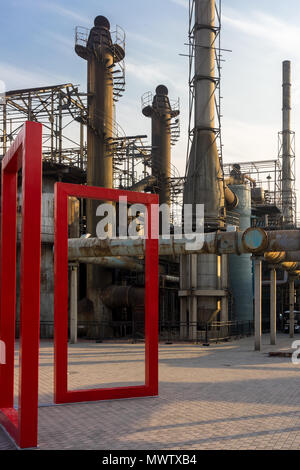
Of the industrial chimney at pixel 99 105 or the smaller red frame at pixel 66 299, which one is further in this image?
the industrial chimney at pixel 99 105

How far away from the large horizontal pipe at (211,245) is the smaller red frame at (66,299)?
7.64 meters

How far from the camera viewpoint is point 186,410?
9.24 meters

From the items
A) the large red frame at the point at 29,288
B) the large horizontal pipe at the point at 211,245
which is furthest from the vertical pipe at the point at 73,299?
the large red frame at the point at 29,288

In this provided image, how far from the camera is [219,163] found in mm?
25891

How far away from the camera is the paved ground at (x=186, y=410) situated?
725 centimetres

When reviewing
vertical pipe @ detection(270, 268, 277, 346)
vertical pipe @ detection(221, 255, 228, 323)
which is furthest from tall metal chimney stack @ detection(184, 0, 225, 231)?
vertical pipe @ detection(270, 268, 277, 346)

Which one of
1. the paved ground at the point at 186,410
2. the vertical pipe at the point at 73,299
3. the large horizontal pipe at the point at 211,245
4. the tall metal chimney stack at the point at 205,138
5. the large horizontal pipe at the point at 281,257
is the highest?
the tall metal chimney stack at the point at 205,138

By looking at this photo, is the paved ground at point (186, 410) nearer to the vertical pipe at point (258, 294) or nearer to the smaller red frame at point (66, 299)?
the smaller red frame at point (66, 299)

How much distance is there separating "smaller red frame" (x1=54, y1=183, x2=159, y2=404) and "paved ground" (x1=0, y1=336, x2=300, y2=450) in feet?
0.95

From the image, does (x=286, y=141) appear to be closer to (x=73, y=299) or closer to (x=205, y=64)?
(x=205, y=64)

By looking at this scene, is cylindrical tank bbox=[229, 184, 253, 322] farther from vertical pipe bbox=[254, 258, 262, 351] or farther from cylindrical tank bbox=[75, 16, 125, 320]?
vertical pipe bbox=[254, 258, 262, 351]

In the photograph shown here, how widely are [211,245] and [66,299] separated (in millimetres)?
10015

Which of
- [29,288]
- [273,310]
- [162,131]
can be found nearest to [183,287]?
[273,310]

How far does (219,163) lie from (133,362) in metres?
12.9
